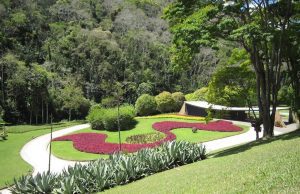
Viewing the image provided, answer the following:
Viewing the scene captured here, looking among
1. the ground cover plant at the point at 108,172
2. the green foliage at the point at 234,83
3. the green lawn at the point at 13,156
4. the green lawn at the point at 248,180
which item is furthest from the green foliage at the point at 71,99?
the green lawn at the point at 248,180

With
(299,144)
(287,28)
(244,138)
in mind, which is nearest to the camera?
(299,144)

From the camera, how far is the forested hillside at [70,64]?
5978 cm

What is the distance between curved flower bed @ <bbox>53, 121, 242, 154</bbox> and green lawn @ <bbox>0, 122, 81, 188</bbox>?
15.1ft

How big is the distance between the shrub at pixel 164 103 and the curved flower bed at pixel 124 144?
17.2 metres

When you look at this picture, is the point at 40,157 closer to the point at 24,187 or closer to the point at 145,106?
the point at 24,187

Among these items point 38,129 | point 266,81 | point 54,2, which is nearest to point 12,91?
point 38,129

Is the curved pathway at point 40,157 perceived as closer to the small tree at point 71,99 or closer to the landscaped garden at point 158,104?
the landscaped garden at point 158,104

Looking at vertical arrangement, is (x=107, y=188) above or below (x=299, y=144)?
below

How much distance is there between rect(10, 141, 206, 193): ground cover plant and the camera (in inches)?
550

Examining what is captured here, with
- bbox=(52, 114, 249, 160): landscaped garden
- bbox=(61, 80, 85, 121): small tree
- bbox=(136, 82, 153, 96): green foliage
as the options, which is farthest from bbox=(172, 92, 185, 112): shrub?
bbox=(52, 114, 249, 160): landscaped garden

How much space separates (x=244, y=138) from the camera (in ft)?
116

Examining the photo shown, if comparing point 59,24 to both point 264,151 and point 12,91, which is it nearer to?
point 12,91

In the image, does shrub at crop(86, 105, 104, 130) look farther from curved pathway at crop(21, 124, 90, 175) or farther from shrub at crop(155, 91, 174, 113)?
shrub at crop(155, 91, 174, 113)

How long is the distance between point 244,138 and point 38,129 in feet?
91.8
